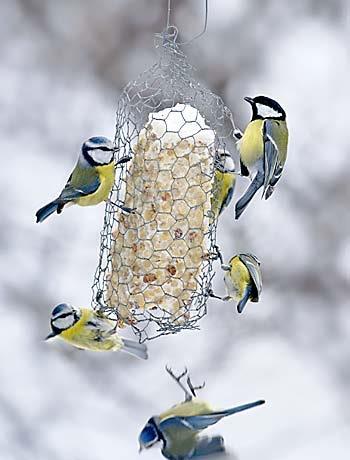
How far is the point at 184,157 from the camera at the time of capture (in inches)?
60.6

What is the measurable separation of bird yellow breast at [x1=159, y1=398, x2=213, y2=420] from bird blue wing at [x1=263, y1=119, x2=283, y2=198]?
1.16 ft

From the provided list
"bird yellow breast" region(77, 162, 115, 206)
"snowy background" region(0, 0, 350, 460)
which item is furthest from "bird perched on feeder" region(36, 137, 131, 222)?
"snowy background" region(0, 0, 350, 460)

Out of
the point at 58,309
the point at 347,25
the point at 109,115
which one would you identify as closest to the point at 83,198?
the point at 58,309

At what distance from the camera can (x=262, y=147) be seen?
148 centimetres

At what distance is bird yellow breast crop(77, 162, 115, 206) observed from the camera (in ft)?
4.79

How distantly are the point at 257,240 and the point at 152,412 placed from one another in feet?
1.67

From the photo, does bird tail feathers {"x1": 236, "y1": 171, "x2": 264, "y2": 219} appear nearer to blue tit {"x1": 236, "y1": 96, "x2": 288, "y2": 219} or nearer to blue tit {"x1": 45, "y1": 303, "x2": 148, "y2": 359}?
blue tit {"x1": 236, "y1": 96, "x2": 288, "y2": 219}

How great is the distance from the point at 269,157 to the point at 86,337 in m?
0.39

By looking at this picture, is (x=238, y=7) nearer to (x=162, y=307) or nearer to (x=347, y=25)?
(x=347, y=25)

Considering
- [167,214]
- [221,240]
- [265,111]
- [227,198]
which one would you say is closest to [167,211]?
[167,214]

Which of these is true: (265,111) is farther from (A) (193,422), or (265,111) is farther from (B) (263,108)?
(A) (193,422)

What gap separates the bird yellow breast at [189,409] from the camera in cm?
152

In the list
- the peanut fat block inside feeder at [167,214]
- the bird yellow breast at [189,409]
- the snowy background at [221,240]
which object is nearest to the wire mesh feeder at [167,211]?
the peanut fat block inside feeder at [167,214]

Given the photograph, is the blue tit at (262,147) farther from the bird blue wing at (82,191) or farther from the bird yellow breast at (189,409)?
the bird yellow breast at (189,409)
